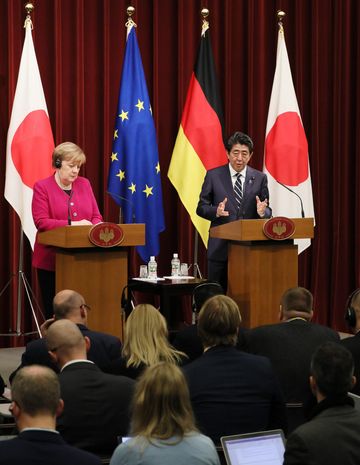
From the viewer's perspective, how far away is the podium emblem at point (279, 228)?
22.0ft

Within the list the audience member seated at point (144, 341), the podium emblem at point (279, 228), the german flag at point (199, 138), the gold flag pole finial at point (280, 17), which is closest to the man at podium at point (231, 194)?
the podium emblem at point (279, 228)

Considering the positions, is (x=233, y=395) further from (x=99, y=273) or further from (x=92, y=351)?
(x=99, y=273)

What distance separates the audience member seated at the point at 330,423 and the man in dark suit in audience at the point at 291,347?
1.23 metres

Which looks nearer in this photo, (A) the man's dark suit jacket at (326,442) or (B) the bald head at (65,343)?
(A) the man's dark suit jacket at (326,442)

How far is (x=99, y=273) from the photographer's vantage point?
21.7ft

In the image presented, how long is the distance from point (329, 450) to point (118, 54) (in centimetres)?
670

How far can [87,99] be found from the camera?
29.5ft

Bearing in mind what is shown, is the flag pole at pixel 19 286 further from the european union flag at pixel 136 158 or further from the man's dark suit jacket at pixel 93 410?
the man's dark suit jacket at pixel 93 410

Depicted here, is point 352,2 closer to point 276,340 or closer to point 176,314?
point 176,314

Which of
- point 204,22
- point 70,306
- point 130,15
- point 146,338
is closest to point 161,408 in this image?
point 146,338

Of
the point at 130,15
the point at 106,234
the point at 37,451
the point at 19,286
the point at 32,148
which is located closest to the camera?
the point at 37,451

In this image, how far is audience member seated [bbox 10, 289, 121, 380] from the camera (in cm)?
449

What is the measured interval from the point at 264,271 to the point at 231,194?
2.71 feet

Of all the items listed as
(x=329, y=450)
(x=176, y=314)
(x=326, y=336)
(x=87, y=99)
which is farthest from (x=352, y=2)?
(x=329, y=450)
